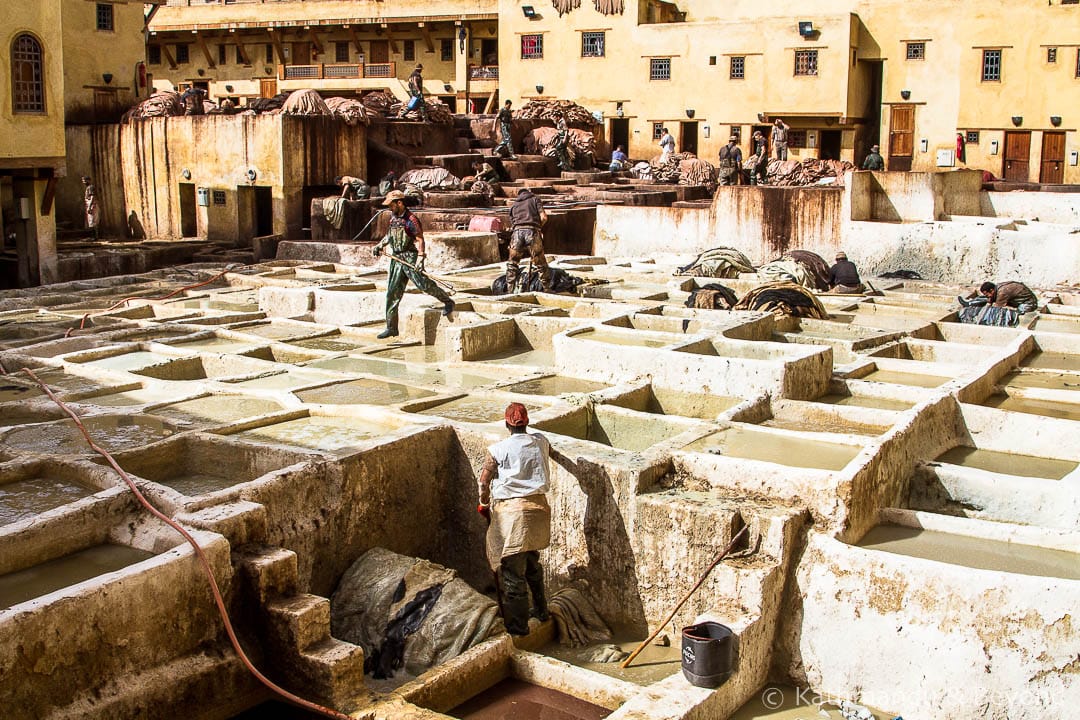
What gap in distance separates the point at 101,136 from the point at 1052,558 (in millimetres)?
24407

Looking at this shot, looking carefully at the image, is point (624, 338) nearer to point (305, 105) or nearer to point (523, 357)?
point (523, 357)

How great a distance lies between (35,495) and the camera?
24.1ft

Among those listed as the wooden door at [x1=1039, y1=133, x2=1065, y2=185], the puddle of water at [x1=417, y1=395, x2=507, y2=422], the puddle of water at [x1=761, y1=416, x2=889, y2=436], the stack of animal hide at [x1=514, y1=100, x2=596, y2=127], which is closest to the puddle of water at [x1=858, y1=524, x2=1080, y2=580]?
the puddle of water at [x1=761, y1=416, x2=889, y2=436]

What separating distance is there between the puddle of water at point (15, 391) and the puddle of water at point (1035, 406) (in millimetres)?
8625

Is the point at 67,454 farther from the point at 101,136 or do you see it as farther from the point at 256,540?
the point at 101,136

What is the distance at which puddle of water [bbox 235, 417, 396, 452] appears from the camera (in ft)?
27.6

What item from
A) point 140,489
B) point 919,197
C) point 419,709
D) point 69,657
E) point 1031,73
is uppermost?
point 1031,73

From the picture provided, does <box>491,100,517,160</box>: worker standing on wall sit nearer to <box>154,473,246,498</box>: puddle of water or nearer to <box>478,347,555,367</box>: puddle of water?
<box>478,347,555,367</box>: puddle of water

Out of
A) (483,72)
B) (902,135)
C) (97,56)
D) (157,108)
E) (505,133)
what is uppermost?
(483,72)

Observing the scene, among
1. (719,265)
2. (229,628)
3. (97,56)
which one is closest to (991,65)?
(719,265)

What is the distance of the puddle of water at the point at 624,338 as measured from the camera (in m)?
11.6

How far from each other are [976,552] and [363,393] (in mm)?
5421

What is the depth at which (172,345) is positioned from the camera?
41.3 ft

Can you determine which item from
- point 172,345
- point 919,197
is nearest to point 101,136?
point 172,345
